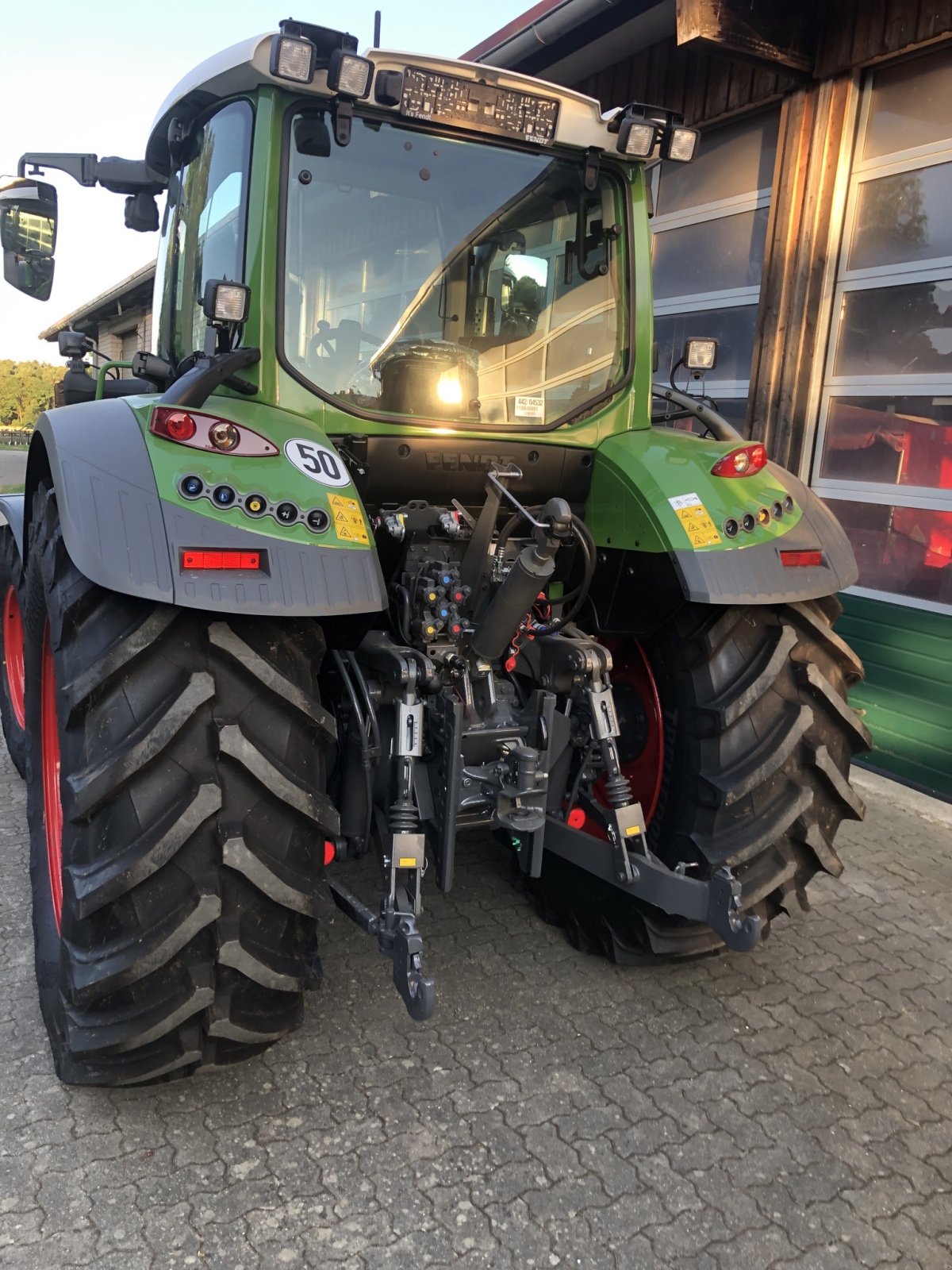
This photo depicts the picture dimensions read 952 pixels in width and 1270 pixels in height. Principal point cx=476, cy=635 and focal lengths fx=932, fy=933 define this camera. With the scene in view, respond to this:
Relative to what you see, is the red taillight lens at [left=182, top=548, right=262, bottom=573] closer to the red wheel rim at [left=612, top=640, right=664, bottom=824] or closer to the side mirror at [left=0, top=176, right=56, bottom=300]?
the red wheel rim at [left=612, top=640, right=664, bottom=824]

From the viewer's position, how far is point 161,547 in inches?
Result: 77.4

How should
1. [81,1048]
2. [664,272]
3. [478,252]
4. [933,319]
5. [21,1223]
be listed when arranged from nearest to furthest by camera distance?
[21,1223]
[81,1048]
[478,252]
[933,319]
[664,272]

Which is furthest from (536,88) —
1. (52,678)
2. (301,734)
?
(52,678)

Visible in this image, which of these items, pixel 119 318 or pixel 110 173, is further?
pixel 119 318

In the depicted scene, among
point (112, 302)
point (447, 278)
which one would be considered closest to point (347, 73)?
point (447, 278)

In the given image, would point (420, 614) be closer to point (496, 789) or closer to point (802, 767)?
point (496, 789)

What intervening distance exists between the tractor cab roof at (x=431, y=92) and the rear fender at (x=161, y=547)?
0.98 metres

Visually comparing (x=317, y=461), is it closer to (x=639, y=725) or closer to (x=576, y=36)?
(x=639, y=725)

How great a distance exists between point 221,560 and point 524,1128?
4.91ft

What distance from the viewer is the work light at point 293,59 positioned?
86.7 inches

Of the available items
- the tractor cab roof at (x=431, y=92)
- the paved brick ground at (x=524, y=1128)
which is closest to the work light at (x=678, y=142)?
the tractor cab roof at (x=431, y=92)

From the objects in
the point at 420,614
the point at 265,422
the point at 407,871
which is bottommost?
the point at 407,871

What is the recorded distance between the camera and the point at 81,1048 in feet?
6.61

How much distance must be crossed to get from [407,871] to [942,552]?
3.64 m
